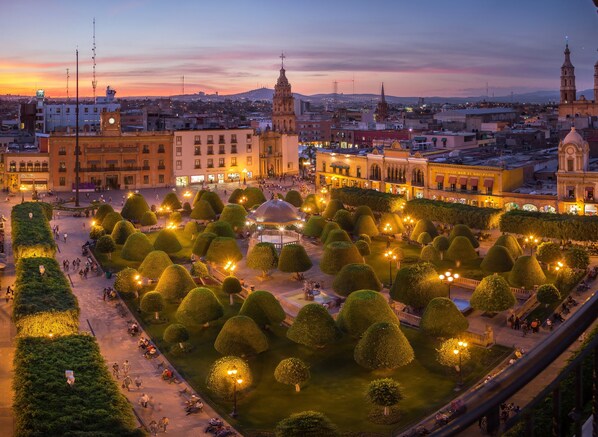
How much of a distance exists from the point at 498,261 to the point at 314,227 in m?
16.9

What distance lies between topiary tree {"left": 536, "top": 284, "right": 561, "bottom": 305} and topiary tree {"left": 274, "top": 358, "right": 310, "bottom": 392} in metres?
15.5

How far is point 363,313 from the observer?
3069 cm

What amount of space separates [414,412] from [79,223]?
46.6 m

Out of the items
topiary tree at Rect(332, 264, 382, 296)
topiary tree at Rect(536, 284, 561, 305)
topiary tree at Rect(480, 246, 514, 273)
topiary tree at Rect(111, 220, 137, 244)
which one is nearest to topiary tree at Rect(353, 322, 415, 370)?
topiary tree at Rect(332, 264, 382, 296)

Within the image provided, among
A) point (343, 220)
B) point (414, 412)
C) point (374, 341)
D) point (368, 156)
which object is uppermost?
point (368, 156)

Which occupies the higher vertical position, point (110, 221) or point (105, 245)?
point (110, 221)

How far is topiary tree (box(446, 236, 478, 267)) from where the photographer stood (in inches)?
1784

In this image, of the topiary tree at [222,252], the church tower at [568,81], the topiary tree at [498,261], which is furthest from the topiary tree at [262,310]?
the church tower at [568,81]

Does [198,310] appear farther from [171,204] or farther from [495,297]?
[171,204]

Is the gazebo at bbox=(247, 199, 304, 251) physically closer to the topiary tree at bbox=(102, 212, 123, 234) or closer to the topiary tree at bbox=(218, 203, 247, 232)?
the topiary tree at bbox=(218, 203, 247, 232)

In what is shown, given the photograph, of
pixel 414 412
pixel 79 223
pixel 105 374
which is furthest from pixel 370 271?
pixel 79 223

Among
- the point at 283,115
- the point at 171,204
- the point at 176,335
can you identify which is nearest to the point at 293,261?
the point at 176,335

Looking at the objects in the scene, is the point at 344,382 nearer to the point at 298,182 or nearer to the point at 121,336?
the point at 121,336

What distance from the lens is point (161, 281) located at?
38.2 meters
